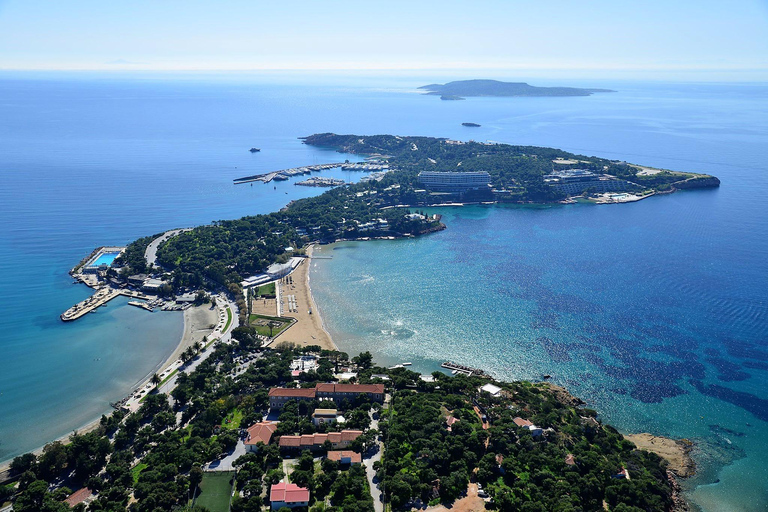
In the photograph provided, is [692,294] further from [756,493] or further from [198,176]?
[198,176]

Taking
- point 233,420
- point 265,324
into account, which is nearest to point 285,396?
point 233,420

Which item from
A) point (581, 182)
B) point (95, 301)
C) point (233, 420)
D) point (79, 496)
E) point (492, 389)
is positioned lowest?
point (79, 496)

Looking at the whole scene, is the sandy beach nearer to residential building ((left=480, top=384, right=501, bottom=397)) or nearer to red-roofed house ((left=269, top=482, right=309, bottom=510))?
residential building ((left=480, top=384, right=501, bottom=397))

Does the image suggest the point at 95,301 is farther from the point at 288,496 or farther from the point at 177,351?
the point at 288,496

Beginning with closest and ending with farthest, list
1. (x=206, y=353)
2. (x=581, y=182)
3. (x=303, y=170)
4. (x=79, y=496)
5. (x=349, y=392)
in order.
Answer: (x=79, y=496) → (x=349, y=392) → (x=206, y=353) → (x=581, y=182) → (x=303, y=170)

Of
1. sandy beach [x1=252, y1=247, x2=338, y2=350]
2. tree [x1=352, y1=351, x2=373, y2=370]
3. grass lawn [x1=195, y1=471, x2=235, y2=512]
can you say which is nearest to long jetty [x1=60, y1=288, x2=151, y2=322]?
sandy beach [x1=252, y1=247, x2=338, y2=350]

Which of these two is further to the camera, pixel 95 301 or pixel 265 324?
pixel 95 301

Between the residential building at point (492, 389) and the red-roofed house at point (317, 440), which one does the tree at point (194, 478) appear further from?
the residential building at point (492, 389)

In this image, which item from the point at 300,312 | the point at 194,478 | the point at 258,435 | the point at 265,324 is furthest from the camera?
the point at 300,312
